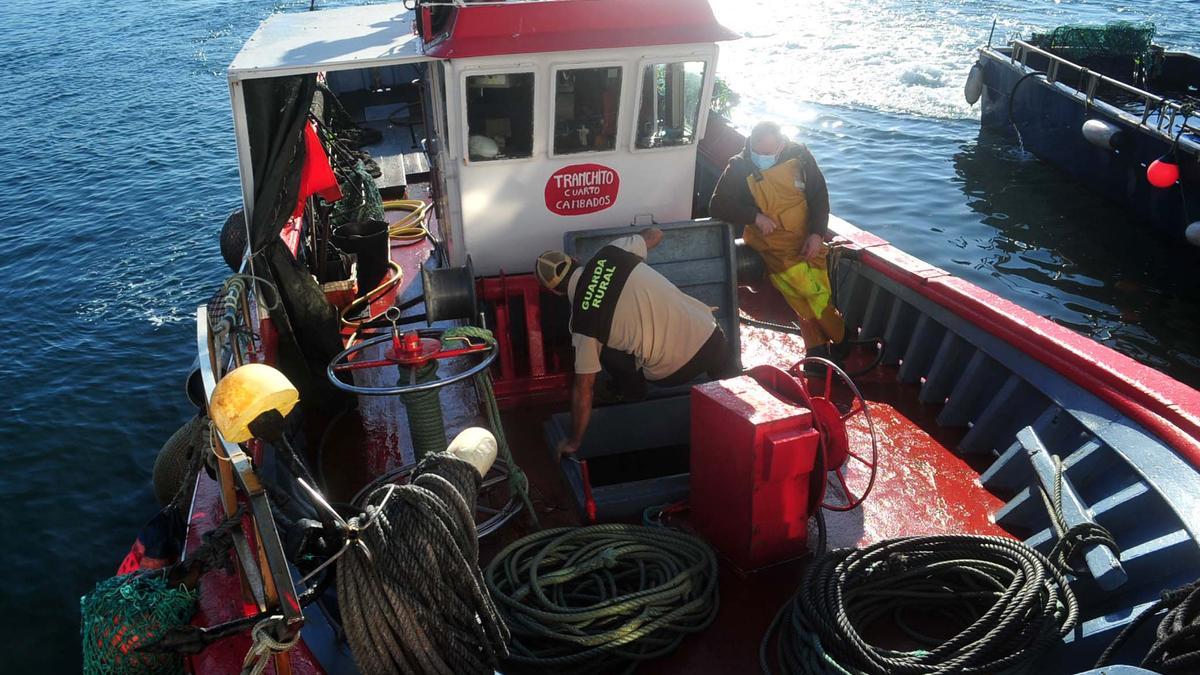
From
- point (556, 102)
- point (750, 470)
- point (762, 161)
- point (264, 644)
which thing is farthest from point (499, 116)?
point (264, 644)

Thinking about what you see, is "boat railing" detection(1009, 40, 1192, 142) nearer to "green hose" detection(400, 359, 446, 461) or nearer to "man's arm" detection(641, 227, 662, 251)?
"man's arm" detection(641, 227, 662, 251)

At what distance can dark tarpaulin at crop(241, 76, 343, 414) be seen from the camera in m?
5.28

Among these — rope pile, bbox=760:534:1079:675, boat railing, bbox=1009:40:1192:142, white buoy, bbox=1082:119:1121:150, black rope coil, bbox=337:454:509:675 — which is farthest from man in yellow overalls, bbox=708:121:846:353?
white buoy, bbox=1082:119:1121:150

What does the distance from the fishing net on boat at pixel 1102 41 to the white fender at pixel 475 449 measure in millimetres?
17234

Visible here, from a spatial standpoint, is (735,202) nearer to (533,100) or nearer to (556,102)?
(556,102)

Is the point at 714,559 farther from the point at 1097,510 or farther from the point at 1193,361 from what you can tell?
the point at 1193,361

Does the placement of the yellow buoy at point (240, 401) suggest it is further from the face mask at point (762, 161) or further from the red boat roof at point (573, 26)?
the face mask at point (762, 161)

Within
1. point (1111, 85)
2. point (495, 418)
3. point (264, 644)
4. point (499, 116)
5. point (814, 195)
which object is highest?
point (499, 116)

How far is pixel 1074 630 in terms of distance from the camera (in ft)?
12.0

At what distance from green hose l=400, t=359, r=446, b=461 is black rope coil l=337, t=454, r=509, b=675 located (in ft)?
4.95

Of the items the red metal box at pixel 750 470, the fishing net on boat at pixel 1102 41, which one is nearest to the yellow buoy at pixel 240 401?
the red metal box at pixel 750 470

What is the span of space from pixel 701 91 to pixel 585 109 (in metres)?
0.85

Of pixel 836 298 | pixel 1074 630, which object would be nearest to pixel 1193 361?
pixel 836 298

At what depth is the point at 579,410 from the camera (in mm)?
4926
